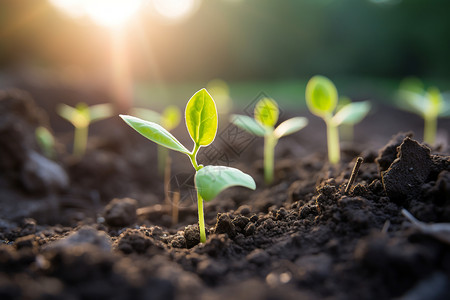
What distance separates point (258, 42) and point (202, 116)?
1438cm

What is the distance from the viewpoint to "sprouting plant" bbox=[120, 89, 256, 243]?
1.06m

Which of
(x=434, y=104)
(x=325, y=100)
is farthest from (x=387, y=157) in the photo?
(x=434, y=104)

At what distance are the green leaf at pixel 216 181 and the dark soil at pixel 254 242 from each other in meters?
0.26

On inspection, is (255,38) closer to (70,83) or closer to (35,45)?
(35,45)

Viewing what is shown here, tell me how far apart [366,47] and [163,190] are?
13.7 m

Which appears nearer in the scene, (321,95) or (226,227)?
(226,227)

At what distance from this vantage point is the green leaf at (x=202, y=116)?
1.25 metres

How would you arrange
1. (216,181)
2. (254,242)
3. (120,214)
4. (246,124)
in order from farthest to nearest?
1. (246,124)
2. (120,214)
3. (254,242)
4. (216,181)

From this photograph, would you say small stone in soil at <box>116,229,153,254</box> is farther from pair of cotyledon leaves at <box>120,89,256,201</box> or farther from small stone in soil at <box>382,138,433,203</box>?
small stone in soil at <box>382,138,433,203</box>

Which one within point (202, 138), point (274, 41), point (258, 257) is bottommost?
point (258, 257)

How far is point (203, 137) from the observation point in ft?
4.33

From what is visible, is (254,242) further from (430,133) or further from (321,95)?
(430,133)

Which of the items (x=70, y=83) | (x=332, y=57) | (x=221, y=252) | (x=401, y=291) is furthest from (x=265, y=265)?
(x=332, y=57)

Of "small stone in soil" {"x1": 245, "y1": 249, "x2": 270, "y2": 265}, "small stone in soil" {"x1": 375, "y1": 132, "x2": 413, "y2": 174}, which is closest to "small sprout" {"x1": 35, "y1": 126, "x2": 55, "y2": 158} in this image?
"small stone in soil" {"x1": 245, "y1": 249, "x2": 270, "y2": 265}
